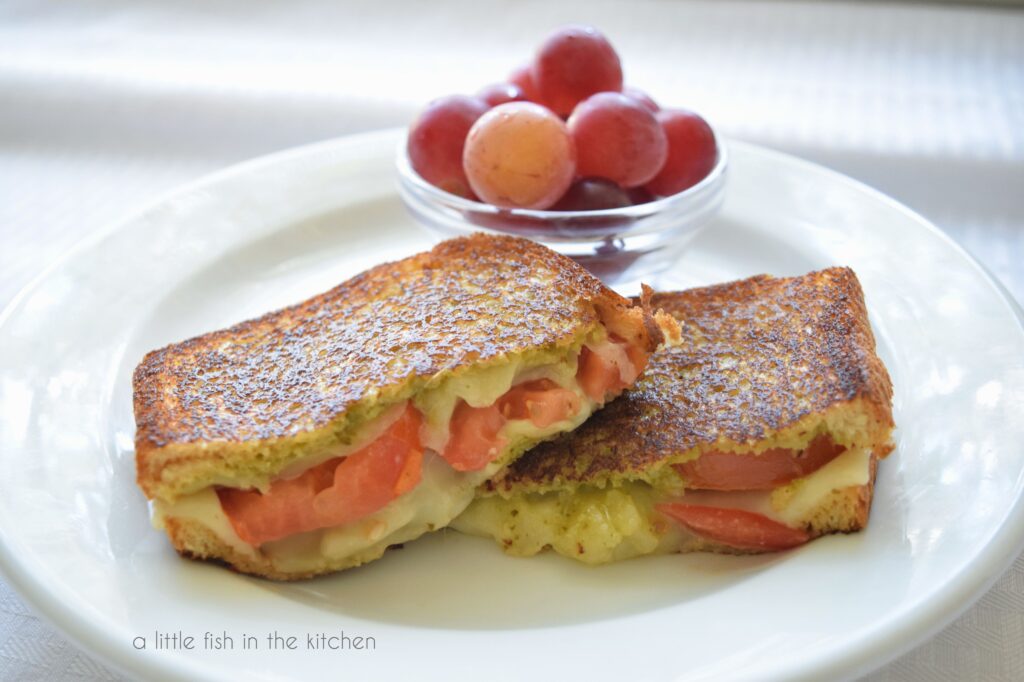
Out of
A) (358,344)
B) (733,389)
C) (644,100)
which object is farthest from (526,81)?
(733,389)

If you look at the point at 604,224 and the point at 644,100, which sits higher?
the point at 644,100

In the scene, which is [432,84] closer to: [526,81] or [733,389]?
[526,81]

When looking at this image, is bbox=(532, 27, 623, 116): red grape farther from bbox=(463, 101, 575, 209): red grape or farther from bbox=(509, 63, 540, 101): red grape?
bbox=(463, 101, 575, 209): red grape

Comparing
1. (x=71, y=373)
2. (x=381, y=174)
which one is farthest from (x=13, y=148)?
(x=71, y=373)

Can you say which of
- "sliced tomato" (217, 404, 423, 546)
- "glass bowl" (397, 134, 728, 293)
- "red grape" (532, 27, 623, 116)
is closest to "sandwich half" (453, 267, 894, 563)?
"sliced tomato" (217, 404, 423, 546)

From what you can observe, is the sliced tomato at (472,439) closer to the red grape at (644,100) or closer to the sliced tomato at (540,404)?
the sliced tomato at (540,404)

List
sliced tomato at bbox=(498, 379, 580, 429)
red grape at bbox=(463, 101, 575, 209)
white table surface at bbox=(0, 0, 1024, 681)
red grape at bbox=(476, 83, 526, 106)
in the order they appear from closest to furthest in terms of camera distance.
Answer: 1. sliced tomato at bbox=(498, 379, 580, 429)
2. red grape at bbox=(463, 101, 575, 209)
3. red grape at bbox=(476, 83, 526, 106)
4. white table surface at bbox=(0, 0, 1024, 681)
